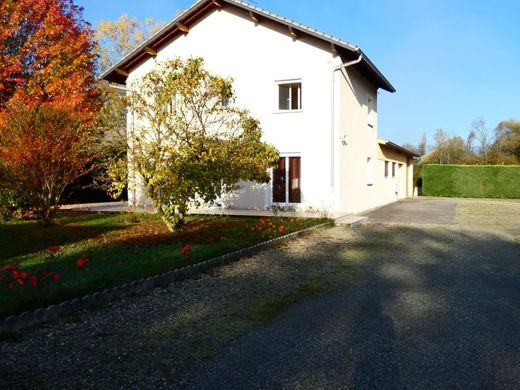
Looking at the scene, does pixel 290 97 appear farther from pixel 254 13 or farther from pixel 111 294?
pixel 111 294

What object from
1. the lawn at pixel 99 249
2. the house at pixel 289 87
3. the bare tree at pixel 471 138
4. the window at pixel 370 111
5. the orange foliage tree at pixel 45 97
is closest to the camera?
the lawn at pixel 99 249

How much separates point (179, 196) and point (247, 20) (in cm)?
965

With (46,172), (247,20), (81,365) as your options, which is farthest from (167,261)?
(247,20)

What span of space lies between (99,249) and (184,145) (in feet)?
9.05

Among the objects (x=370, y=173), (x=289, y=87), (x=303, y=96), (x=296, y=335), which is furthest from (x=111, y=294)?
(x=370, y=173)

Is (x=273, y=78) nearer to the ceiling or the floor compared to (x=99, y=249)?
nearer to the ceiling

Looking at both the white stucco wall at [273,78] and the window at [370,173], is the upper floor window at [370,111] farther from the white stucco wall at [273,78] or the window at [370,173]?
the white stucco wall at [273,78]

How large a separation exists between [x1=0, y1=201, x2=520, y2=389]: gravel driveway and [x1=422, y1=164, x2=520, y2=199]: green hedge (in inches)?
994

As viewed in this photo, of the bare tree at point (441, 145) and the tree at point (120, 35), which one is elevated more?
the tree at point (120, 35)

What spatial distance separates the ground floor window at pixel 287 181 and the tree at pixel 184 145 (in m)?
5.46

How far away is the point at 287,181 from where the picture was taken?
52.4 ft

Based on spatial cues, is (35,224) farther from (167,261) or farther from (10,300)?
(10,300)

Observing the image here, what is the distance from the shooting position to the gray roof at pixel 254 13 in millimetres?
14711

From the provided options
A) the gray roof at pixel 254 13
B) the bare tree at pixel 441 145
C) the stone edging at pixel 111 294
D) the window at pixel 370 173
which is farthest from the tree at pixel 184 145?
the bare tree at pixel 441 145
